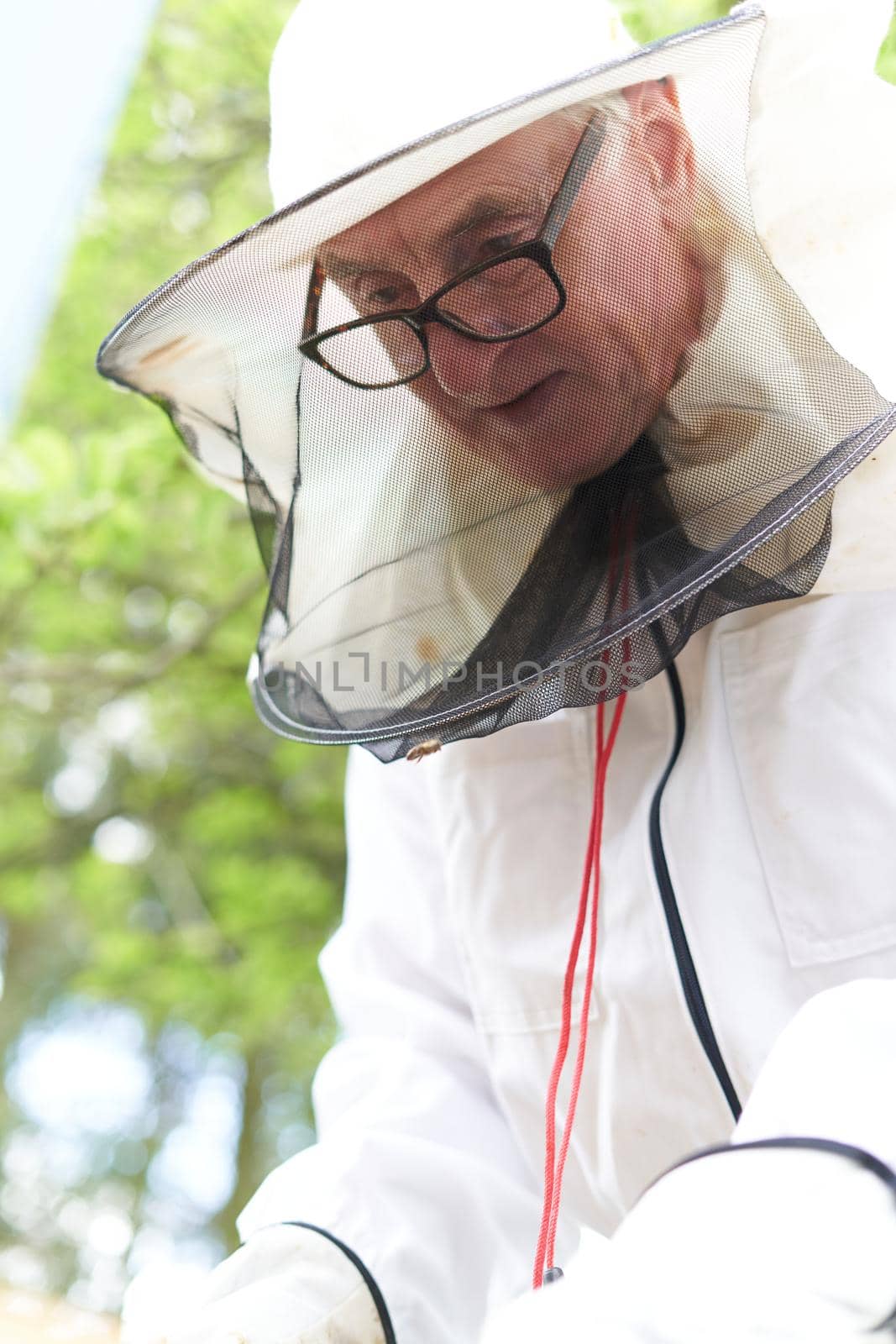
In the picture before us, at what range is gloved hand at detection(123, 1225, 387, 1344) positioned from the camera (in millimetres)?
1046

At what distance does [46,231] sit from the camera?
6.70ft

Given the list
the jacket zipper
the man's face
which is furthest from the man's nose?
the jacket zipper

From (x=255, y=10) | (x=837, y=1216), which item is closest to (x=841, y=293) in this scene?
(x=837, y=1216)

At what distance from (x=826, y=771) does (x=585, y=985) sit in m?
0.31

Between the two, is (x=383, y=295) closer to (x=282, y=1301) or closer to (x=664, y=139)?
(x=664, y=139)

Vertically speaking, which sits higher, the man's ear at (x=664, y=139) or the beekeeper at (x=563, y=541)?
the man's ear at (x=664, y=139)

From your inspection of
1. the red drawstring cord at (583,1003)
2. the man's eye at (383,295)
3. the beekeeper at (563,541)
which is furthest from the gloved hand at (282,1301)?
the man's eye at (383,295)

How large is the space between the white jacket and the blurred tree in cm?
117

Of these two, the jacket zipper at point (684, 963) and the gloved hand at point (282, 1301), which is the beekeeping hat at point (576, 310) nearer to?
the jacket zipper at point (684, 963)

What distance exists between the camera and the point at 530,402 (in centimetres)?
108

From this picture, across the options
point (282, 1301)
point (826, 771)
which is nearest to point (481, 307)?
point (826, 771)

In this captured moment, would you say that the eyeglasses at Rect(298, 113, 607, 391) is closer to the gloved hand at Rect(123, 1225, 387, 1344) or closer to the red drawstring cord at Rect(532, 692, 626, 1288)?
the red drawstring cord at Rect(532, 692, 626, 1288)

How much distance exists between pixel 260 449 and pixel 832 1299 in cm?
93

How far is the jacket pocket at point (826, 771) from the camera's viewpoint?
41.9 inches
